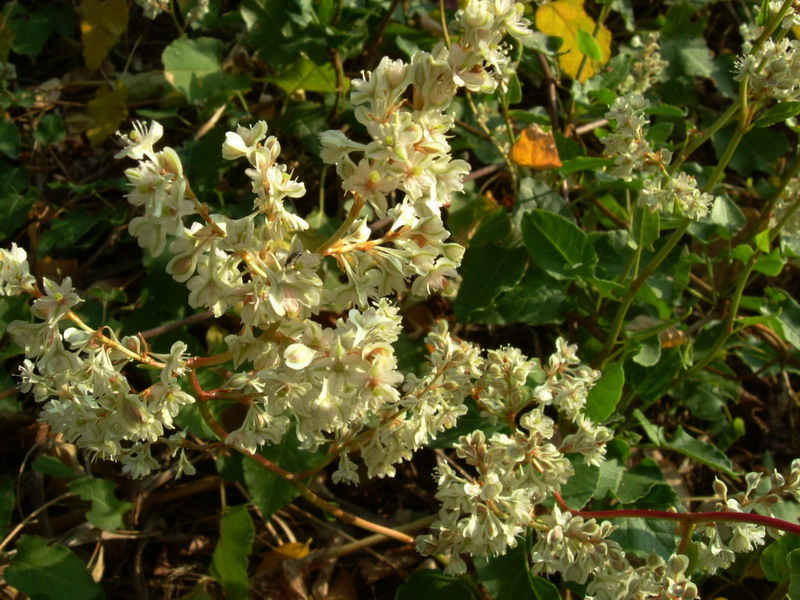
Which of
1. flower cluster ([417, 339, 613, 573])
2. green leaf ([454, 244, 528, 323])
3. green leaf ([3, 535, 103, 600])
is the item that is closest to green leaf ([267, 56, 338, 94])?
green leaf ([454, 244, 528, 323])

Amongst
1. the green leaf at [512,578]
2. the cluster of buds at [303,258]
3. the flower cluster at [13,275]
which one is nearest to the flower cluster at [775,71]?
the cluster of buds at [303,258]

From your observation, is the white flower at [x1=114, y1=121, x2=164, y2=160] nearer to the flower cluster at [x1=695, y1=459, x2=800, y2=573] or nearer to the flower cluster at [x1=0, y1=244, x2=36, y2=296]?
the flower cluster at [x1=0, y1=244, x2=36, y2=296]

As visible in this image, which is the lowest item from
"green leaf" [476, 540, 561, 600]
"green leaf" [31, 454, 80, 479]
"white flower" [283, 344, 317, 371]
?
"green leaf" [31, 454, 80, 479]

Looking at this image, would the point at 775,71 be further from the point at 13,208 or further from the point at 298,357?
the point at 13,208

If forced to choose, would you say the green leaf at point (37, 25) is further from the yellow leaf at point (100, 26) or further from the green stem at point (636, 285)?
the green stem at point (636, 285)

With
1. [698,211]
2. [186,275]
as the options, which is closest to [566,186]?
[698,211]

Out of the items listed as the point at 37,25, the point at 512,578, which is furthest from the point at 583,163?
the point at 37,25

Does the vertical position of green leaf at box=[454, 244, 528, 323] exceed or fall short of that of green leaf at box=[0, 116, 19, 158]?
it exceeds it
